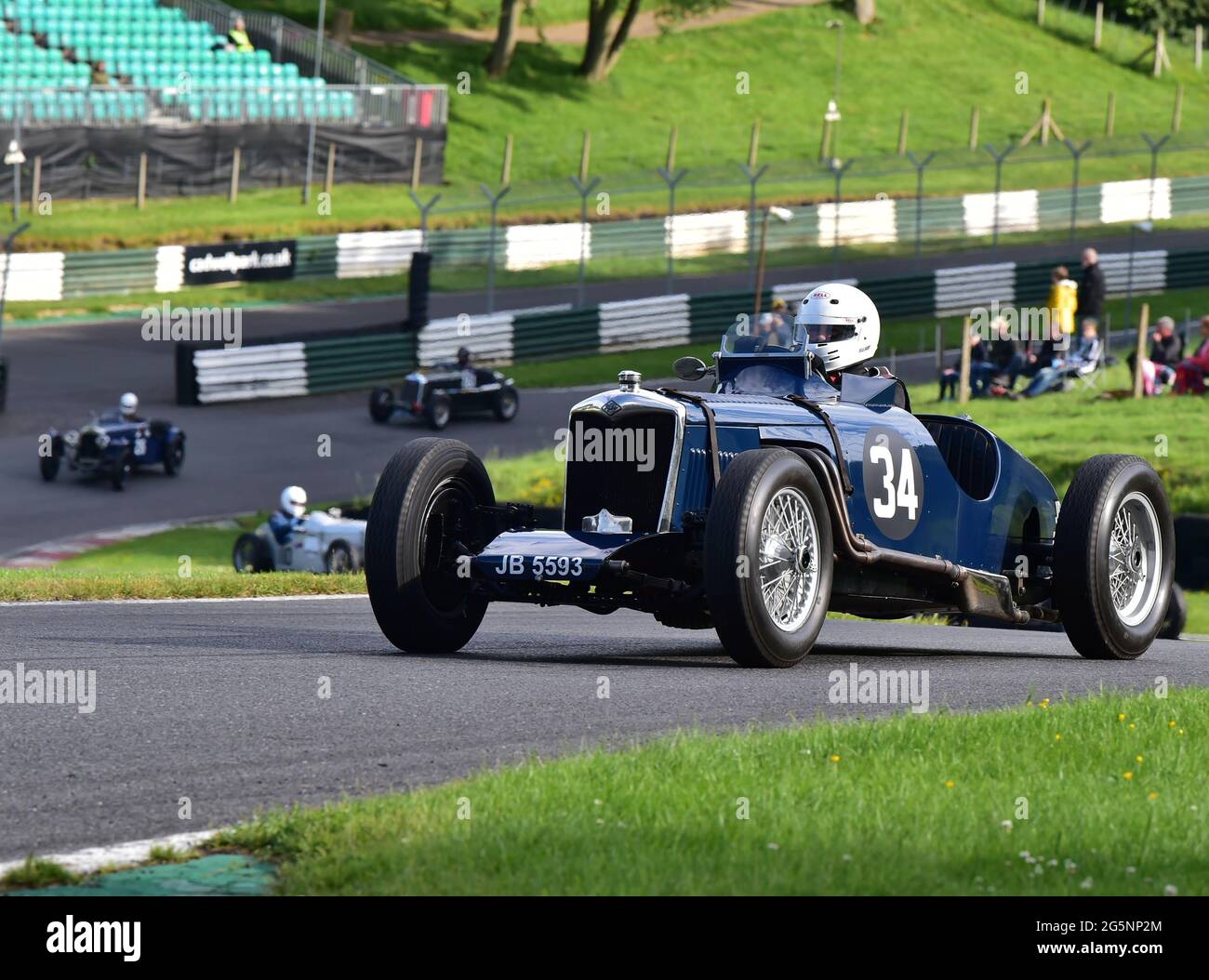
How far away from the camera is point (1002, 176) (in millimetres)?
52062

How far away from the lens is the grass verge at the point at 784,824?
5203mm

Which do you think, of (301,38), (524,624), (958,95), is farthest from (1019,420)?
(958,95)

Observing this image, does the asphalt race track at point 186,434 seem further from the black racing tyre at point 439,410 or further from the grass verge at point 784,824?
the grass verge at point 784,824

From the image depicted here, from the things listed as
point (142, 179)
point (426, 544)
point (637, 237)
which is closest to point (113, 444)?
point (426, 544)

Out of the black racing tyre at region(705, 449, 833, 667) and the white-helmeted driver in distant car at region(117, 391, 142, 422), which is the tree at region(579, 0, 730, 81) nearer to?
the white-helmeted driver in distant car at region(117, 391, 142, 422)

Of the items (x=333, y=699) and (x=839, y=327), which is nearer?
(x=333, y=699)

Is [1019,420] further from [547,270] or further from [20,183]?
[20,183]

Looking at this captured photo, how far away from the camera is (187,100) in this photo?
40.6m

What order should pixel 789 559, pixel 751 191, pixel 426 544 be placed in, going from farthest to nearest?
pixel 751 191 < pixel 426 544 < pixel 789 559

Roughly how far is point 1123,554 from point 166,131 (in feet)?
106

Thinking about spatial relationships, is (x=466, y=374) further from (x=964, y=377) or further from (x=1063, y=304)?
(x=1063, y=304)

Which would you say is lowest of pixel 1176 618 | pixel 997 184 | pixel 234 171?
pixel 1176 618

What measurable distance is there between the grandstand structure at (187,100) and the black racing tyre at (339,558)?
68.1 feet

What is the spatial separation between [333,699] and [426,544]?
1.80 meters
